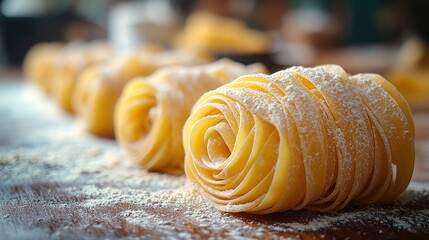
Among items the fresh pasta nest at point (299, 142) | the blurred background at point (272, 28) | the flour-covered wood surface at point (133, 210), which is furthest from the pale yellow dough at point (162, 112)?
the blurred background at point (272, 28)

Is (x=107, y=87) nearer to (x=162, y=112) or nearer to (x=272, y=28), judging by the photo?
(x=162, y=112)

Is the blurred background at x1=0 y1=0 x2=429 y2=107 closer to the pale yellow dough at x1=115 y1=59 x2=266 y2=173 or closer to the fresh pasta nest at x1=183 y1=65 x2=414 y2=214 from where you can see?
the pale yellow dough at x1=115 y1=59 x2=266 y2=173

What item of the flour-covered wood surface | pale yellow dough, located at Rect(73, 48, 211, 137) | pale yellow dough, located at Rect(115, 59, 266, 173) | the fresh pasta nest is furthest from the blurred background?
the fresh pasta nest

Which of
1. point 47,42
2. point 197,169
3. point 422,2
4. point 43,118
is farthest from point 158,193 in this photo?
point 47,42

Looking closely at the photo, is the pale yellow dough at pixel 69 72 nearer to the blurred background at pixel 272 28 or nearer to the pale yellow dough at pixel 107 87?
the pale yellow dough at pixel 107 87

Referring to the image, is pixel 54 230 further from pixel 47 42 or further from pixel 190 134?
pixel 47 42
